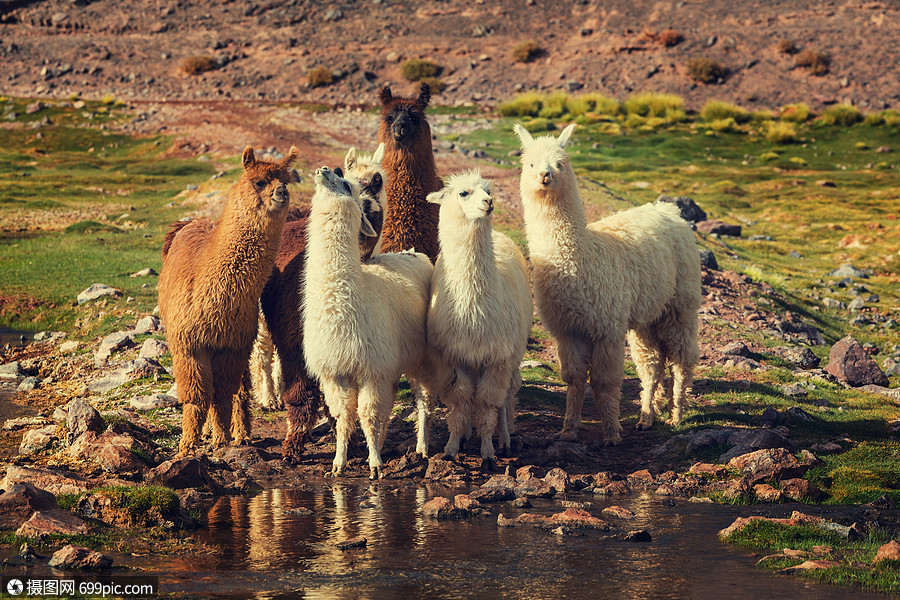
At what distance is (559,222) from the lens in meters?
10.4

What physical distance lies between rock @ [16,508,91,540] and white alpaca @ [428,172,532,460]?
12.0 feet

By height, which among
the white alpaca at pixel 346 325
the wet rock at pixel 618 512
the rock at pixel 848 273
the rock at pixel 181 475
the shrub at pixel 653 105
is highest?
the shrub at pixel 653 105

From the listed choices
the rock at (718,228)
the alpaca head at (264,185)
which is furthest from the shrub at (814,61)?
the alpaca head at (264,185)

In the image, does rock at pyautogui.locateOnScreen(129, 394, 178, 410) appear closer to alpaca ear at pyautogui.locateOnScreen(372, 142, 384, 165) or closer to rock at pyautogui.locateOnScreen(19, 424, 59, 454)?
rock at pyautogui.locateOnScreen(19, 424, 59, 454)

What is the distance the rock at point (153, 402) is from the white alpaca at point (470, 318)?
11.8 ft

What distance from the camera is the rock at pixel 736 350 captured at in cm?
1402

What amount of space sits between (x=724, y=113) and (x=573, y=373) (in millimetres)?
37072

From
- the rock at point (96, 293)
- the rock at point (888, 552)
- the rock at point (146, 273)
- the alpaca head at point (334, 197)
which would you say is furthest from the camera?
the rock at point (146, 273)

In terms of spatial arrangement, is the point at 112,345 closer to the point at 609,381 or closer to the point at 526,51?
the point at 609,381

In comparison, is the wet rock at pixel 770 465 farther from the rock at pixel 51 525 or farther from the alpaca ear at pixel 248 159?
the rock at pixel 51 525

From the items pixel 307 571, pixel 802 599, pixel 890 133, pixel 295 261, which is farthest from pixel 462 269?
pixel 890 133

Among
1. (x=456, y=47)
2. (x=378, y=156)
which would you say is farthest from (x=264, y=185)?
(x=456, y=47)

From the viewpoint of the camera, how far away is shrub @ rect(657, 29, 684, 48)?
53688 mm

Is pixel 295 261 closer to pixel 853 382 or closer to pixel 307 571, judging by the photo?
pixel 307 571
